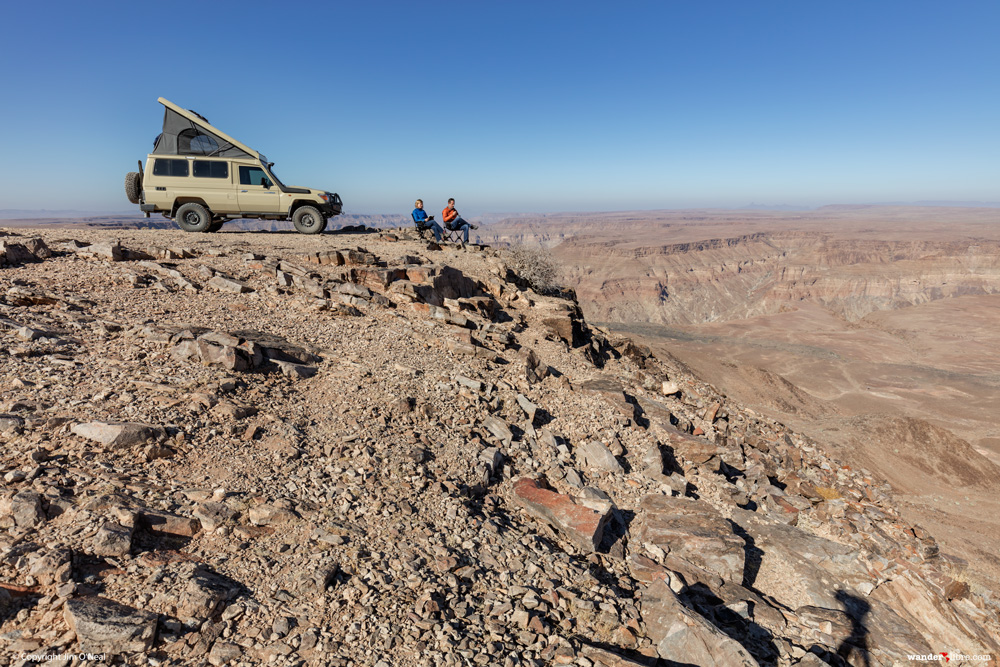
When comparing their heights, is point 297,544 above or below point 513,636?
above

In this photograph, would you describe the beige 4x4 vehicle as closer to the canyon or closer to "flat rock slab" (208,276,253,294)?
"flat rock slab" (208,276,253,294)

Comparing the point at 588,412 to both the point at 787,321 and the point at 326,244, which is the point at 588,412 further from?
the point at 787,321

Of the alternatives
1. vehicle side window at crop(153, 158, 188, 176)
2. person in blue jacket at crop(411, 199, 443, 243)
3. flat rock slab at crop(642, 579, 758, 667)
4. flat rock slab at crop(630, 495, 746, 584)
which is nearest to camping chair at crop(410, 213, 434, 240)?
person in blue jacket at crop(411, 199, 443, 243)

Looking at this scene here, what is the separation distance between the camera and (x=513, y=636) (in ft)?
11.2

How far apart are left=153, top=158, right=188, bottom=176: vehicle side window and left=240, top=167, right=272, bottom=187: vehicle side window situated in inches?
54.9

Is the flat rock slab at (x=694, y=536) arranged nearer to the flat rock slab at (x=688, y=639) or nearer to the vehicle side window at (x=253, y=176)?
the flat rock slab at (x=688, y=639)

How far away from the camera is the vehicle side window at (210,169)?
11.7 metres

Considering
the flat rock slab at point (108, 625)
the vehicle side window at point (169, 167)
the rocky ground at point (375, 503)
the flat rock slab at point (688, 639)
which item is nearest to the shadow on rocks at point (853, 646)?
the rocky ground at point (375, 503)

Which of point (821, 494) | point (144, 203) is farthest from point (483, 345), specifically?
point (144, 203)

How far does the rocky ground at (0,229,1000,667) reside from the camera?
3.17 metres

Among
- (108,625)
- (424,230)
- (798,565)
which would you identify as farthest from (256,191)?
(798,565)

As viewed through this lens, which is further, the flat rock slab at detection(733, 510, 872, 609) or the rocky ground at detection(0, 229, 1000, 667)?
the flat rock slab at detection(733, 510, 872, 609)

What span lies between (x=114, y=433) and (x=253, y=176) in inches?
391

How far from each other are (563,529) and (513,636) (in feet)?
5.85
